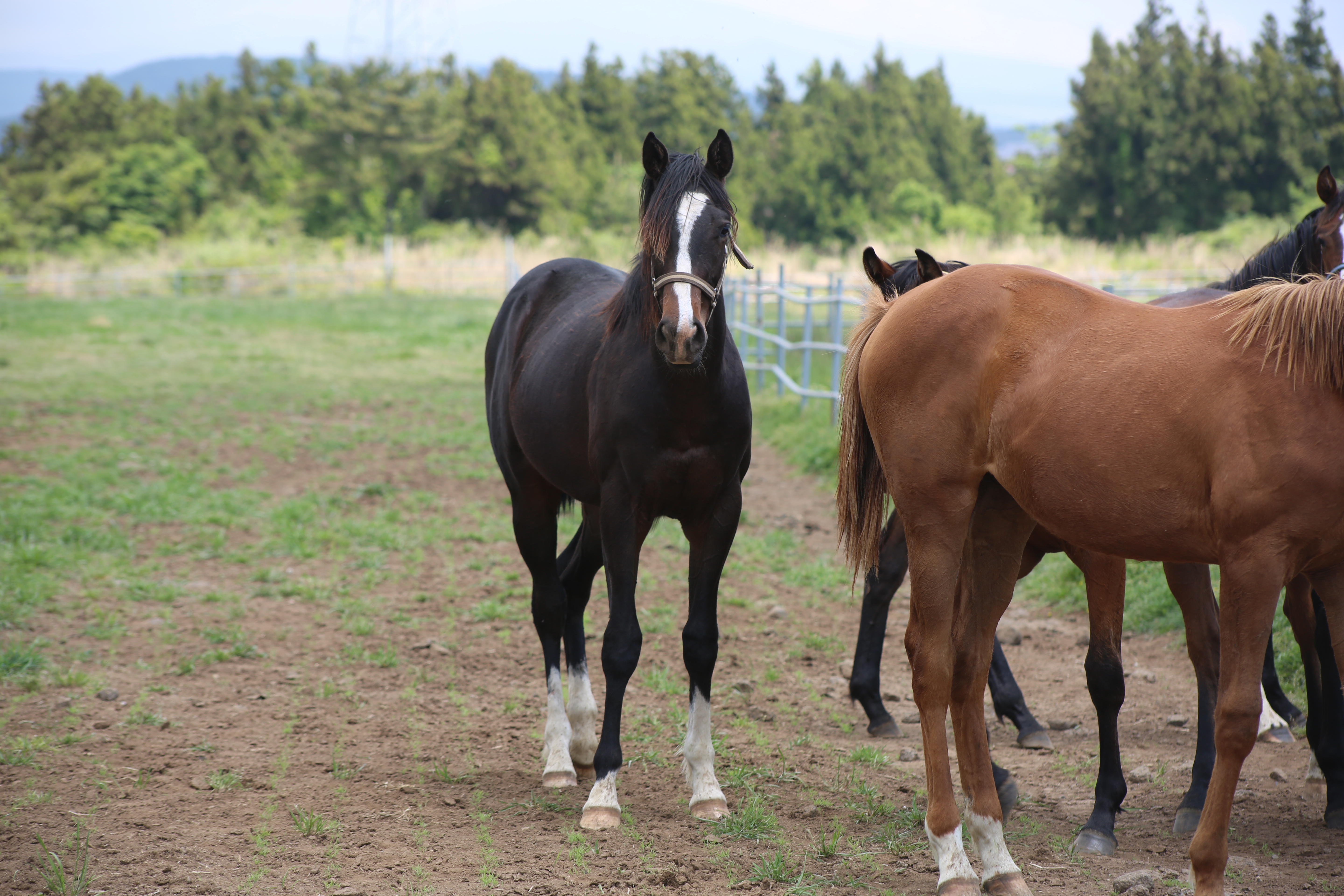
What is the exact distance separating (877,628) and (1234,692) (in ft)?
6.62

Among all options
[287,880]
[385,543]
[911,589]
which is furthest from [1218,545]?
[385,543]

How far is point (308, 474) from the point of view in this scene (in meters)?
9.07

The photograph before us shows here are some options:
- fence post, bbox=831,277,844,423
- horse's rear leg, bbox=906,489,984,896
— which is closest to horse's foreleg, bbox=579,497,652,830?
horse's rear leg, bbox=906,489,984,896

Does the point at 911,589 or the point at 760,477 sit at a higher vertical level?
the point at 911,589

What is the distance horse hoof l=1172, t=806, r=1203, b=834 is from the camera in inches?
126

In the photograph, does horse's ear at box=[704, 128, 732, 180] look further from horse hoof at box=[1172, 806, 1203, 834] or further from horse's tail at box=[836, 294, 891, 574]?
horse hoof at box=[1172, 806, 1203, 834]

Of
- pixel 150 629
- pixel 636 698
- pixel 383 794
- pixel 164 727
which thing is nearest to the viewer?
pixel 383 794

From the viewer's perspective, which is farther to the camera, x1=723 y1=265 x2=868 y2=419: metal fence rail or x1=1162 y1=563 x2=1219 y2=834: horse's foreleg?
x1=723 y1=265 x2=868 y2=419: metal fence rail

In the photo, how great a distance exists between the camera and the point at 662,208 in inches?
129

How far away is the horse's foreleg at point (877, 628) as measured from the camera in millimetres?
4262

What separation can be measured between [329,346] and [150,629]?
567 inches

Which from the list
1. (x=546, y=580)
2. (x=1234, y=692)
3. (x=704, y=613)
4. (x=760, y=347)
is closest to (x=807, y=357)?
(x=760, y=347)

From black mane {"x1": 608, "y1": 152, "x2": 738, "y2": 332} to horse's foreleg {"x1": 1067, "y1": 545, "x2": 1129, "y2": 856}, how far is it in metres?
1.61

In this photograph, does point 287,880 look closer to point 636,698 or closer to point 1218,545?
point 636,698
